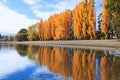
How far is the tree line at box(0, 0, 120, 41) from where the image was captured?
3553 cm

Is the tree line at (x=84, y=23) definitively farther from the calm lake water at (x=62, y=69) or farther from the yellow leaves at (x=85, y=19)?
the calm lake water at (x=62, y=69)

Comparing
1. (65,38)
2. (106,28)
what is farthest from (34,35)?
(106,28)

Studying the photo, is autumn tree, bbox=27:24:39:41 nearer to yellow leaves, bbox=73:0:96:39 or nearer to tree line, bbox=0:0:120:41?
tree line, bbox=0:0:120:41

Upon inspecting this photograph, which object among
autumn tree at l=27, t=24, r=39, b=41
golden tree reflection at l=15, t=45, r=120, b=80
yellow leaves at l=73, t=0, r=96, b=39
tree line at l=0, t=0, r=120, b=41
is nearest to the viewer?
golden tree reflection at l=15, t=45, r=120, b=80

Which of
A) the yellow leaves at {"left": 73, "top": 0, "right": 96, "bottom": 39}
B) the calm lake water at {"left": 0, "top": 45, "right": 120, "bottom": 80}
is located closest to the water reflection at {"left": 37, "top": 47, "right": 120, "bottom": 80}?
the calm lake water at {"left": 0, "top": 45, "right": 120, "bottom": 80}

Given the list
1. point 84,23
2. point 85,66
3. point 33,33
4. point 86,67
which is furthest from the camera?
point 33,33

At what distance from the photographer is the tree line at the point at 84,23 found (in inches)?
1399

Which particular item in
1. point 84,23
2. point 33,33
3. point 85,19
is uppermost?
point 85,19

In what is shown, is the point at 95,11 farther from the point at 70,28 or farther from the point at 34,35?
the point at 34,35

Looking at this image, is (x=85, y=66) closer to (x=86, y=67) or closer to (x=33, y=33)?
(x=86, y=67)

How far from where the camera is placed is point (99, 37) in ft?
206

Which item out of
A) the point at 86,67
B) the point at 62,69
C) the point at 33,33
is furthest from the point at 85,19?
the point at 33,33

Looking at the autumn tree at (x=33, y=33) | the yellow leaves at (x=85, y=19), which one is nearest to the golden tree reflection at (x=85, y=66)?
the yellow leaves at (x=85, y=19)

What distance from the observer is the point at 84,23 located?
212ft
